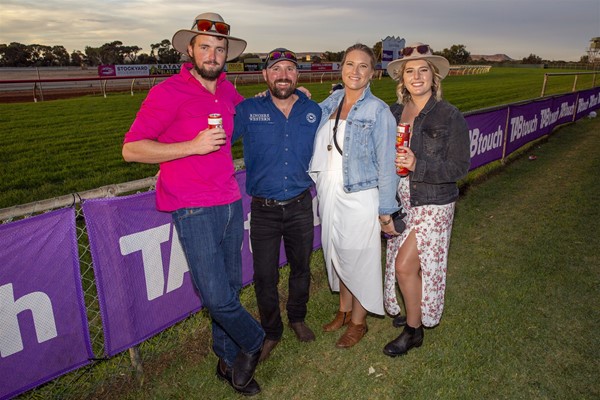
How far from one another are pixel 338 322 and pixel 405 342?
68 cm

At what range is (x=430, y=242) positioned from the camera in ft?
11.6

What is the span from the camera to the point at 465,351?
382 centimetres

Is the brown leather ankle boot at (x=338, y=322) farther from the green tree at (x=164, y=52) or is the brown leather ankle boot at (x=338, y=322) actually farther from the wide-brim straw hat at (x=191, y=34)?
the green tree at (x=164, y=52)

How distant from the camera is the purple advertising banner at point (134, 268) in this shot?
10.1 ft

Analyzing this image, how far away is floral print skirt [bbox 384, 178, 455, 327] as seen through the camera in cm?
352

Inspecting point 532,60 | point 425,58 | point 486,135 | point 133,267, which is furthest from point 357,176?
point 532,60

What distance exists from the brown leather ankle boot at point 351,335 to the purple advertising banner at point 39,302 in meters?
2.07

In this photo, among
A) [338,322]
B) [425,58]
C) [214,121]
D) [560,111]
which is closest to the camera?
[214,121]

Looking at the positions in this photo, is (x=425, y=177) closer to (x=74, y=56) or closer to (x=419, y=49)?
(x=419, y=49)

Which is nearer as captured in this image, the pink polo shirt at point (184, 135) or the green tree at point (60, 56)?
the pink polo shirt at point (184, 135)

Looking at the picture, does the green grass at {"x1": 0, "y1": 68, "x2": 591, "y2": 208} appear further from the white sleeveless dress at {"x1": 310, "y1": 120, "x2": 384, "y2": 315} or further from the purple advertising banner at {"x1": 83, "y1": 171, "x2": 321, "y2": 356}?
the white sleeveless dress at {"x1": 310, "y1": 120, "x2": 384, "y2": 315}

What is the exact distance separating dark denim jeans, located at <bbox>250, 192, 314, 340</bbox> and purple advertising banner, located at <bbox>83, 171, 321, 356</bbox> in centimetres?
65

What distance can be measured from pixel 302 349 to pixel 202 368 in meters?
0.87

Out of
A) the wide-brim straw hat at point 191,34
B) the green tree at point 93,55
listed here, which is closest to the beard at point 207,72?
the wide-brim straw hat at point 191,34
